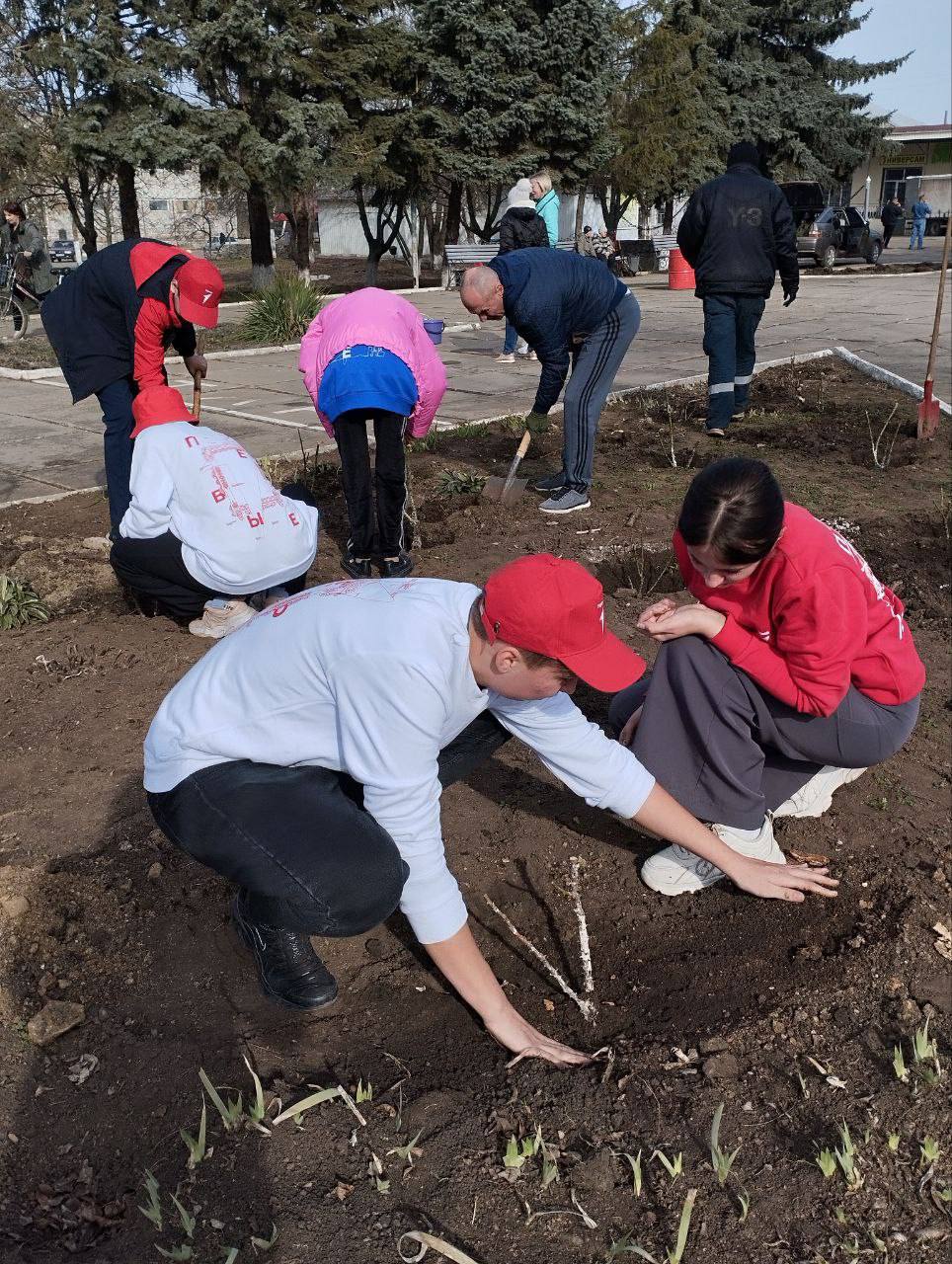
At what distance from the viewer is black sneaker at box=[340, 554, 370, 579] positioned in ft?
16.4

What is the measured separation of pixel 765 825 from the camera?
298 centimetres

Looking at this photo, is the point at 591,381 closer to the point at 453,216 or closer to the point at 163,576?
the point at 163,576

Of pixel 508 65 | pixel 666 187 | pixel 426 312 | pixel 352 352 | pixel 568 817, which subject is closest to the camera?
pixel 568 817

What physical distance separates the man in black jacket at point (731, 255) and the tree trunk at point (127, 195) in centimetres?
1304

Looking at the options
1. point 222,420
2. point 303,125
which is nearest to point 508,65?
point 303,125

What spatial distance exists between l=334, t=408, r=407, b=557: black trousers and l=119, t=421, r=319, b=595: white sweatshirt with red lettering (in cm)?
73

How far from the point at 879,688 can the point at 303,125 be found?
17.6 m

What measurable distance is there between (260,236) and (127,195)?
7.86ft

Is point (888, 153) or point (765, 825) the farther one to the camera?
point (888, 153)

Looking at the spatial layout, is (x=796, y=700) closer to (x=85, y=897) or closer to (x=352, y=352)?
(x=85, y=897)

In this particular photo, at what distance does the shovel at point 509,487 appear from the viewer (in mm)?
5906

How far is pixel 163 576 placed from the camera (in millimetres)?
4305

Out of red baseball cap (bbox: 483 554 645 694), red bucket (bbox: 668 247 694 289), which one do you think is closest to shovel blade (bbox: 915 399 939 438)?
red baseball cap (bbox: 483 554 645 694)

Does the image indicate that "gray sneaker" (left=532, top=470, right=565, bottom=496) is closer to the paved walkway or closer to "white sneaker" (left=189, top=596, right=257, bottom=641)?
the paved walkway
